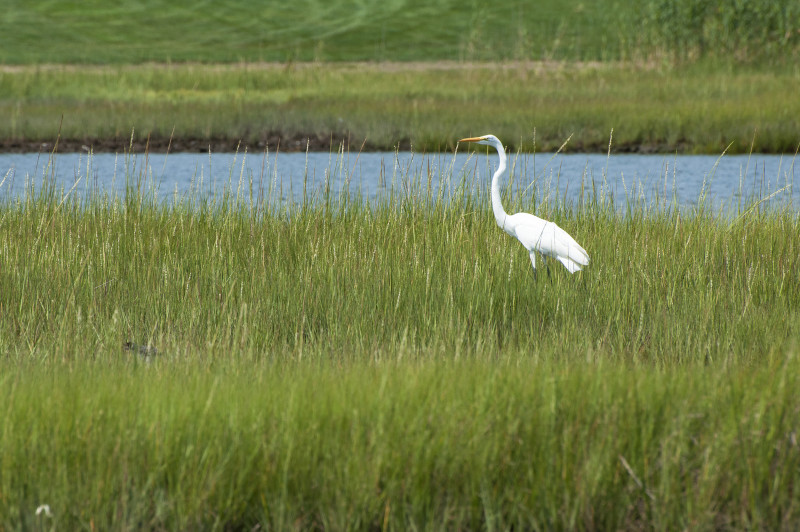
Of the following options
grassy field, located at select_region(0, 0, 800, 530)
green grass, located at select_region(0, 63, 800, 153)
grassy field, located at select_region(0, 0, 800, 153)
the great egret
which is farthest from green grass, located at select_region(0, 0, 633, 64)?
grassy field, located at select_region(0, 0, 800, 530)

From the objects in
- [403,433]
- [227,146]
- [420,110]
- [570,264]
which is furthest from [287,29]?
→ [403,433]

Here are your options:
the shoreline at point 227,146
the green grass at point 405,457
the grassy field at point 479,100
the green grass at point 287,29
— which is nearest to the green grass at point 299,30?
the green grass at point 287,29

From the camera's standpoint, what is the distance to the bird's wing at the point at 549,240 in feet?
18.2

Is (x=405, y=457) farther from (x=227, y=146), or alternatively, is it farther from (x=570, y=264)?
(x=227, y=146)

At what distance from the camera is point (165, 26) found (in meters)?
44.4

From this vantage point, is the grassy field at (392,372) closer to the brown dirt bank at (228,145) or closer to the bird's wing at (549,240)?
the bird's wing at (549,240)

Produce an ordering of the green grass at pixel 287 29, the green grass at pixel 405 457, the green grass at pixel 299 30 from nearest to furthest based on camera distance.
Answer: the green grass at pixel 405 457 < the green grass at pixel 299 30 < the green grass at pixel 287 29

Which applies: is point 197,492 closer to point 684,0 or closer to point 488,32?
point 684,0

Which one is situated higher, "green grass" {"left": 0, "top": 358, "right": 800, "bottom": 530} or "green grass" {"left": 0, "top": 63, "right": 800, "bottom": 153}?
"green grass" {"left": 0, "top": 63, "right": 800, "bottom": 153}

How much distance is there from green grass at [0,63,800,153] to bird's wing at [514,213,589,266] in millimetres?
9593

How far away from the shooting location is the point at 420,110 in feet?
61.4

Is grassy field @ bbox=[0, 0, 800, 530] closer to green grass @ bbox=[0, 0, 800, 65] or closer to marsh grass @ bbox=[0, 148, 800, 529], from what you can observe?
marsh grass @ bbox=[0, 148, 800, 529]

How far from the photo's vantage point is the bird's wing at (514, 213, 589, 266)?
5.54m

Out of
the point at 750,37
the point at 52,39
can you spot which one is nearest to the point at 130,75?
the point at 750,37
